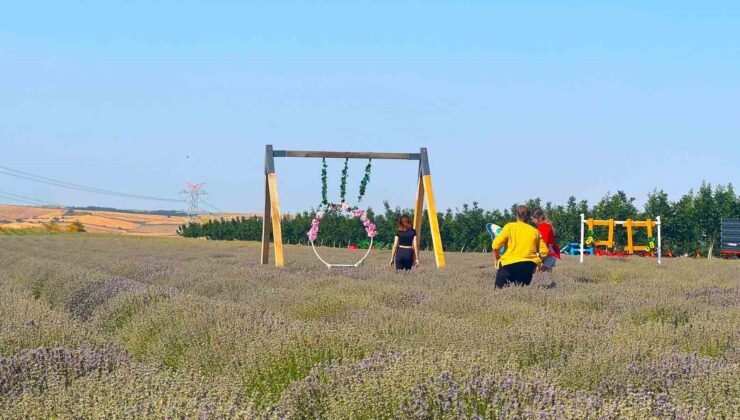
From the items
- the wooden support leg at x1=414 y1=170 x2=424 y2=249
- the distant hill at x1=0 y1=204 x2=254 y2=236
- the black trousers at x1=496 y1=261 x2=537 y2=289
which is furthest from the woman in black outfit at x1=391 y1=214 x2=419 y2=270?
the distant hill at x1=0 y1=204 x2=254 y2=236

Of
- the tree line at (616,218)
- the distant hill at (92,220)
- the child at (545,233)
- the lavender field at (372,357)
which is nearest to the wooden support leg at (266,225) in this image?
the child at (545,233)

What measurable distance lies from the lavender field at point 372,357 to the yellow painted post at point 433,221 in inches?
246

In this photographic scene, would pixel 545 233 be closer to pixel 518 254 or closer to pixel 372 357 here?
pixel 518 254

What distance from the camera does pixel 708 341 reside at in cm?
484

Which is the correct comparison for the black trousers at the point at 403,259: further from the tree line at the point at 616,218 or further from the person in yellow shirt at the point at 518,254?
the tree line at the point at 616,218

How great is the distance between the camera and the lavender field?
2.96m

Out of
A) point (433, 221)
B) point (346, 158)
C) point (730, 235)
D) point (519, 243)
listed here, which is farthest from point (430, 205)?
point (730, 235)

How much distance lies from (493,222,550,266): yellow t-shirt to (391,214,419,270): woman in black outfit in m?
3.22

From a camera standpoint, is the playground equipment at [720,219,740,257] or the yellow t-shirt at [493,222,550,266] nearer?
the yellow t-shirt at [493,222,550,266]

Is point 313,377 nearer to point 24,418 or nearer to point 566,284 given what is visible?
point 24,418

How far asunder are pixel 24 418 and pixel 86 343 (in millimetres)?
1583

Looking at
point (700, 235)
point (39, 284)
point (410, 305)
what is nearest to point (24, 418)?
point (410, 305)

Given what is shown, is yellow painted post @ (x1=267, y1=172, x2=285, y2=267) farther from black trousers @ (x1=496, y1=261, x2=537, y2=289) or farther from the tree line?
the tree line

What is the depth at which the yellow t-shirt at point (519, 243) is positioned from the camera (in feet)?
30.6
